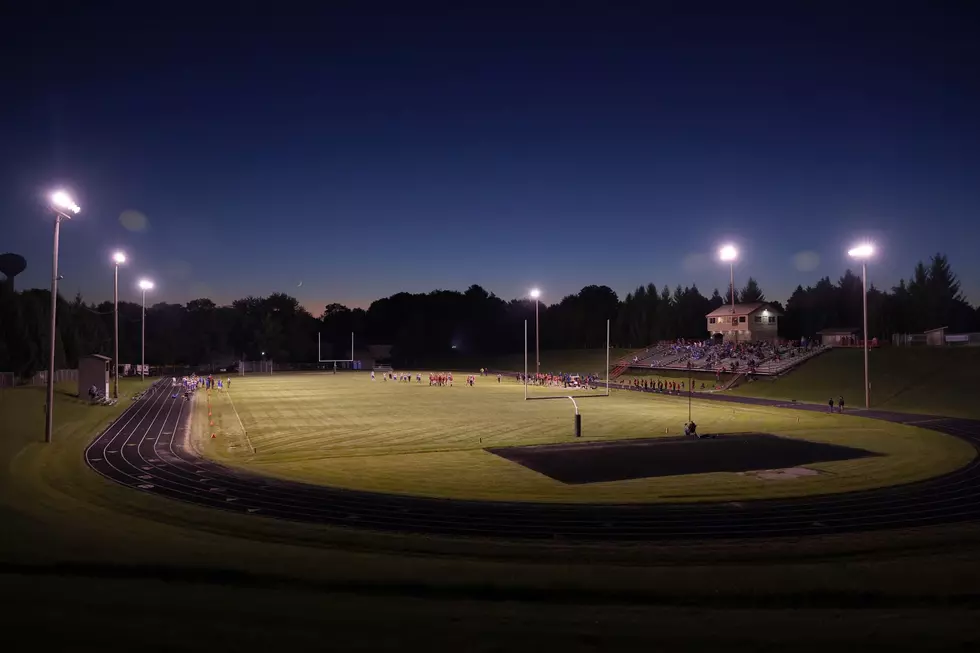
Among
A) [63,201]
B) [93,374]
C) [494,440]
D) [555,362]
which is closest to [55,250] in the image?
[63,201]

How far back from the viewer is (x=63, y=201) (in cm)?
2762

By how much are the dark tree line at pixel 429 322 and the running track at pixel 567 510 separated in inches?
2137

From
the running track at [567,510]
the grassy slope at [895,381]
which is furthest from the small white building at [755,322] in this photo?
the running track at [567,510]

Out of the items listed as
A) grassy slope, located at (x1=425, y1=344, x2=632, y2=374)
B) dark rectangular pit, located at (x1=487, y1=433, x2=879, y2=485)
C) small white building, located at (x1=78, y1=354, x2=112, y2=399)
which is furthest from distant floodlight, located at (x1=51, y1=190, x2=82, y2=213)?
grassy slope, located at (x1=425, y1=344, x2=632, y2=374)

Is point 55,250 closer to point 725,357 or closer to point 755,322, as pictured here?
point 725,357

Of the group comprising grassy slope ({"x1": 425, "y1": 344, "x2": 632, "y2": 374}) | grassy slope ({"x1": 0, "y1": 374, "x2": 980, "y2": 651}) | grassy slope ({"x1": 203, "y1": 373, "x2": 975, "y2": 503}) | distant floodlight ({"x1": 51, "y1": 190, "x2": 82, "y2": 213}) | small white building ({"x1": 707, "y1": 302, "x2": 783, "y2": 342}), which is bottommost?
grassy slope ({"x1": 203, "y1": 373, "x2": 975, "y2": 503})

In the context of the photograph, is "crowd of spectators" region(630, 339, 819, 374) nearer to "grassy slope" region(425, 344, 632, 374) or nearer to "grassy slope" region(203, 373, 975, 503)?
"grassy slope" region(425, 344, 632, 374)

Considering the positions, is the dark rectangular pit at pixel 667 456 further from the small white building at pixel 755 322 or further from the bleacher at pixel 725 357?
the small white building at pixel 755 322

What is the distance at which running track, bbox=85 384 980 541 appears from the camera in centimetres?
1552

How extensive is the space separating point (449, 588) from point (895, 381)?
50384 mm

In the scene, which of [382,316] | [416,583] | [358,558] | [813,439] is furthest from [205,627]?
[382,316]

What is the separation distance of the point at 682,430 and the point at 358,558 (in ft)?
85.5

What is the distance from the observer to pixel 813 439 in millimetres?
31062

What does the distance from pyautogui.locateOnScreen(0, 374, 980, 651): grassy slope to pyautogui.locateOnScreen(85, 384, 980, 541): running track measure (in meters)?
1.45
